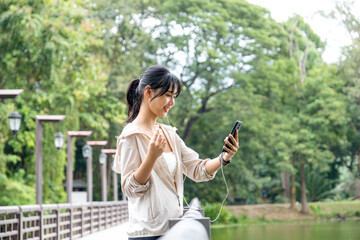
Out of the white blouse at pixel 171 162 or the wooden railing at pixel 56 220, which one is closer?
the white blouse at pixel 171 162

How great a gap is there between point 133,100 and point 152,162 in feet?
1.73

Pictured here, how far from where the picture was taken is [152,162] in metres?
2.31

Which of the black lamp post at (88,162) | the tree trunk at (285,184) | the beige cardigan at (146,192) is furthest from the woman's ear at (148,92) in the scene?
the tree trunk at (285,184)

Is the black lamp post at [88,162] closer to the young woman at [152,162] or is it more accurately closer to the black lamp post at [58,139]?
the black lamp post at [58,139]

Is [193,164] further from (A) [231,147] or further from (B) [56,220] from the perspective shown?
(B) [56,220]

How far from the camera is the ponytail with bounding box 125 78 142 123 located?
270 cm

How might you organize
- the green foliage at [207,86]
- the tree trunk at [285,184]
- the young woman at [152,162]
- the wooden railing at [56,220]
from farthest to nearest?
the tree trunk at [285,184]
the green foliage at [207,86]
the wooden railing at [56,220]
the young woman at [152,162]

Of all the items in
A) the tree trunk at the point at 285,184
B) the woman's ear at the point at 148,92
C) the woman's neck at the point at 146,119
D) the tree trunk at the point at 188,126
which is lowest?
the woman's neck at the point at 146,119

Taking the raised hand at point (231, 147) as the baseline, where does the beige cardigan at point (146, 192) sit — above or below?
below

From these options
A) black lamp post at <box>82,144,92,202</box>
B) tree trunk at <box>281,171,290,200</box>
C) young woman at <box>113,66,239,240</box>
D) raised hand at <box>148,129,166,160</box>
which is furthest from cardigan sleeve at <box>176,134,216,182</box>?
tree trunk at <box>281,171,290,200</box>

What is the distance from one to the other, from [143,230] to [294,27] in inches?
1379

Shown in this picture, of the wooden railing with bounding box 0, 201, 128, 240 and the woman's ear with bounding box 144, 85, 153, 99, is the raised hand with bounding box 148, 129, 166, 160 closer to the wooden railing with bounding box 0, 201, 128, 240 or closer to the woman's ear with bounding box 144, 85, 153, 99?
the woman's ear with bounding box 144, 85, 153, 99

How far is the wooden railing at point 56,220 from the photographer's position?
9.02m

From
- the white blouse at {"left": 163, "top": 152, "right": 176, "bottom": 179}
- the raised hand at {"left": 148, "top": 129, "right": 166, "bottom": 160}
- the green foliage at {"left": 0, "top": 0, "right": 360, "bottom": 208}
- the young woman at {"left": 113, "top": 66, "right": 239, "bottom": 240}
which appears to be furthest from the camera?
the green foliage at {"left": 0, "top": 0, "right": 360, "bottom": 208}
